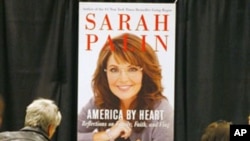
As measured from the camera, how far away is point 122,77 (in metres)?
5.47

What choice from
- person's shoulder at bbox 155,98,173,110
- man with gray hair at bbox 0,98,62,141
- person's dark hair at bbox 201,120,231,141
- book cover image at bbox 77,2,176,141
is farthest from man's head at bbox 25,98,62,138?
person's shoulder at bbox 155,98,173,110

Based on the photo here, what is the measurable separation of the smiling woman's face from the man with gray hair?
2.34 m

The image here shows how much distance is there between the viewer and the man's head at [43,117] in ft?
10.0

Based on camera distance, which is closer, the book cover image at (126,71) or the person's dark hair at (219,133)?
the person's dark hair at (219,133)

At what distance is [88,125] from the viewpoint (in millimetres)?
5453

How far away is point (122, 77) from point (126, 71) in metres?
0.07

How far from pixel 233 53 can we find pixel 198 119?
75 centimetres

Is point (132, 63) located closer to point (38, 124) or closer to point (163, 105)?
point (163, 105)

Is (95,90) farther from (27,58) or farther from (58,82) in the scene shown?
(27,58)

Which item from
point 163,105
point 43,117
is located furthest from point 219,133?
point 163,105

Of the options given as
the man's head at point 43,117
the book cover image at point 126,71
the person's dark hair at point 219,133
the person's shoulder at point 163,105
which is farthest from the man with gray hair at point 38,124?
the person's shoulder at point 163,105

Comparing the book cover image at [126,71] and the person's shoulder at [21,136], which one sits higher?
the book cover image at [126,71]

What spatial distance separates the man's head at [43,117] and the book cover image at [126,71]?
7.51 ft

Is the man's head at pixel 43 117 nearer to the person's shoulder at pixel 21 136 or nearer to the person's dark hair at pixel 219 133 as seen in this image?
the person's shoulder at pixel 21 136
